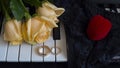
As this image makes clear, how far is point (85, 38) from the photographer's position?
2.44 feet

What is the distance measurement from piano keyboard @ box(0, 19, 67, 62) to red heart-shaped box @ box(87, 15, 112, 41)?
0.10 m

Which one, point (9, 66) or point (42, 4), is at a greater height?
point (42, 4)

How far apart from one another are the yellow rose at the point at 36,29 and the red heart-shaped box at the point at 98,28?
12 centimetres

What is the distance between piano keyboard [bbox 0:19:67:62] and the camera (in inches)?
28.0

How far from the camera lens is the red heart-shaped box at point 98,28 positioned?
0.71 m

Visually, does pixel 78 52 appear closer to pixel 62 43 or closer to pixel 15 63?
pixel 62 43

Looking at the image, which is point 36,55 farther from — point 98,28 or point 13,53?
point 98,28

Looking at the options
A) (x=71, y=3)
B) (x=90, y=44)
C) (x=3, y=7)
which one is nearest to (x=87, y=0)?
(x=71, y=3)

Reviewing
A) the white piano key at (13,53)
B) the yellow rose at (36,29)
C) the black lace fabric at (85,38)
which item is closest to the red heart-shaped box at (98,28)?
the black lace fabric at (85,38)

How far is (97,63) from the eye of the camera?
0.69 metres

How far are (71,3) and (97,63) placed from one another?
26cm

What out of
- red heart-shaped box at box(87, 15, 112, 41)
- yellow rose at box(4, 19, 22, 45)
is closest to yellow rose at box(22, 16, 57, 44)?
yellow rose at box(4, 19, 22, 45)

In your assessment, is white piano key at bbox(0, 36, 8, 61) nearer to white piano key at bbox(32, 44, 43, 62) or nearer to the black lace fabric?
white piano key at bbox(32, 44, 43, 62)

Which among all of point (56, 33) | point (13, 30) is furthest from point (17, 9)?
point (56, 33)
